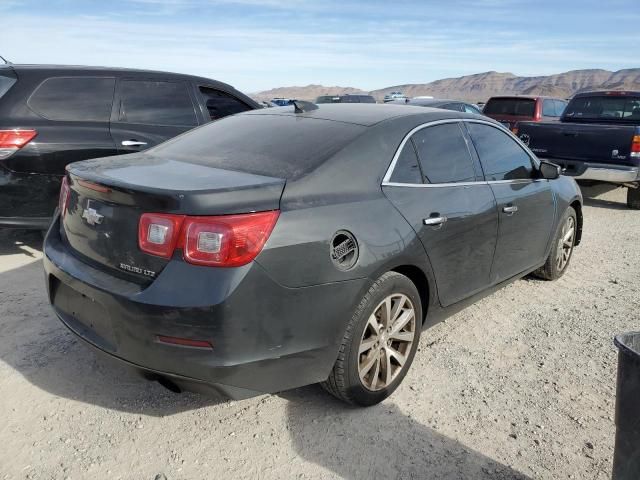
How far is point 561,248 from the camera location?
194 inches

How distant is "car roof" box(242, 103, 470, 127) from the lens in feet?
10.6

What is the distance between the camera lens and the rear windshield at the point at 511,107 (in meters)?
13.5

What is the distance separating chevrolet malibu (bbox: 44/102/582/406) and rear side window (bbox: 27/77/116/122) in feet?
7.16

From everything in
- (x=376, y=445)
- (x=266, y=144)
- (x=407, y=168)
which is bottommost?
(x=376, y=445)

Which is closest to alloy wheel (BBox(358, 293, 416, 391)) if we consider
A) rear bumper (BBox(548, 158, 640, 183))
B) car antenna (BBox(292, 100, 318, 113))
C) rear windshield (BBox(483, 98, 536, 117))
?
car antenna (BBox(292, 100, 318, 113))

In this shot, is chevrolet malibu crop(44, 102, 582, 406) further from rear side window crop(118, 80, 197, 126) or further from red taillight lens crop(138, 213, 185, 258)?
rear side window crop(118, 80, 197, 126)

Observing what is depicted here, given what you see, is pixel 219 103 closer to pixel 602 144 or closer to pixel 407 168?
pixel 407 168

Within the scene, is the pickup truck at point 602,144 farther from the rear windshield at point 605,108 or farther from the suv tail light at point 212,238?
the suv tail light at point 212,238

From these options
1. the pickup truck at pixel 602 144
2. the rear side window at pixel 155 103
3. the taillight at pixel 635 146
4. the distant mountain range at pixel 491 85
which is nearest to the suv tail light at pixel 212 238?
the rear side window at pixel 155 103

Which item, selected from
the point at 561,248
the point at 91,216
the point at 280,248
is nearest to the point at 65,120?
the point at 91,216

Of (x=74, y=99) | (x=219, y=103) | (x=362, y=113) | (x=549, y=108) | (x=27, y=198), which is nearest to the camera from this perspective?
(x=362, y=113)

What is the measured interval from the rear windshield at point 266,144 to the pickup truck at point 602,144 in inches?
236

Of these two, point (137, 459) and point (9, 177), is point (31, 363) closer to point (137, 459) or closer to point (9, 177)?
point (137, 459)

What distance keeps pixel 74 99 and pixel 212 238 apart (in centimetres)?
370
